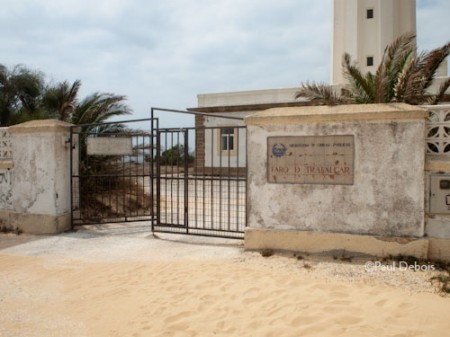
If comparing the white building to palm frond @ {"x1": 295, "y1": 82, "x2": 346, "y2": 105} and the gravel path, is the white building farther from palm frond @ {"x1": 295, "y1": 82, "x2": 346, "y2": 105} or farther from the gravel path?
the gravel path

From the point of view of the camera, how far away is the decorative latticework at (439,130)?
514 cm

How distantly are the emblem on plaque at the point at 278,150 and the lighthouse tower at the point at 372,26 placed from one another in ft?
68.3

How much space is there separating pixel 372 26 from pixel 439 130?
22.9 meters

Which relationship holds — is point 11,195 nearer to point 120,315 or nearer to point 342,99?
point 120,315

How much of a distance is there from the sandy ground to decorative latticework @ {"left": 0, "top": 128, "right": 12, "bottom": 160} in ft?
9.05

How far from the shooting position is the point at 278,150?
5824mm

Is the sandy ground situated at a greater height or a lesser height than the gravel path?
lesser

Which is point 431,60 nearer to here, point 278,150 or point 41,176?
point 278,150

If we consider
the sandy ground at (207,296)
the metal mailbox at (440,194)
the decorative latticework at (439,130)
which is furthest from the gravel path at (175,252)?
the decorative latticework at (439,130)

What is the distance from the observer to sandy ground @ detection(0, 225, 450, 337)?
3.70 m

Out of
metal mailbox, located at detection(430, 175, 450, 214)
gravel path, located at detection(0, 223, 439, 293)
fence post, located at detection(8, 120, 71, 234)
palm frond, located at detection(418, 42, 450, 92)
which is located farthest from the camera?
fence post, located at detection(8, 120, 71, 234)

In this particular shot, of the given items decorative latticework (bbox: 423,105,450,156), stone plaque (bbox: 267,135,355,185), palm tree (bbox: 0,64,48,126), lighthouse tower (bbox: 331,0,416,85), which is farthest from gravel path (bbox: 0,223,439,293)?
lighthouse tower (bbox: 331,0,416,85)

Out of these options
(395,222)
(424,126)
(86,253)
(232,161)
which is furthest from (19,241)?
(232,161)

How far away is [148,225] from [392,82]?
6.00m
